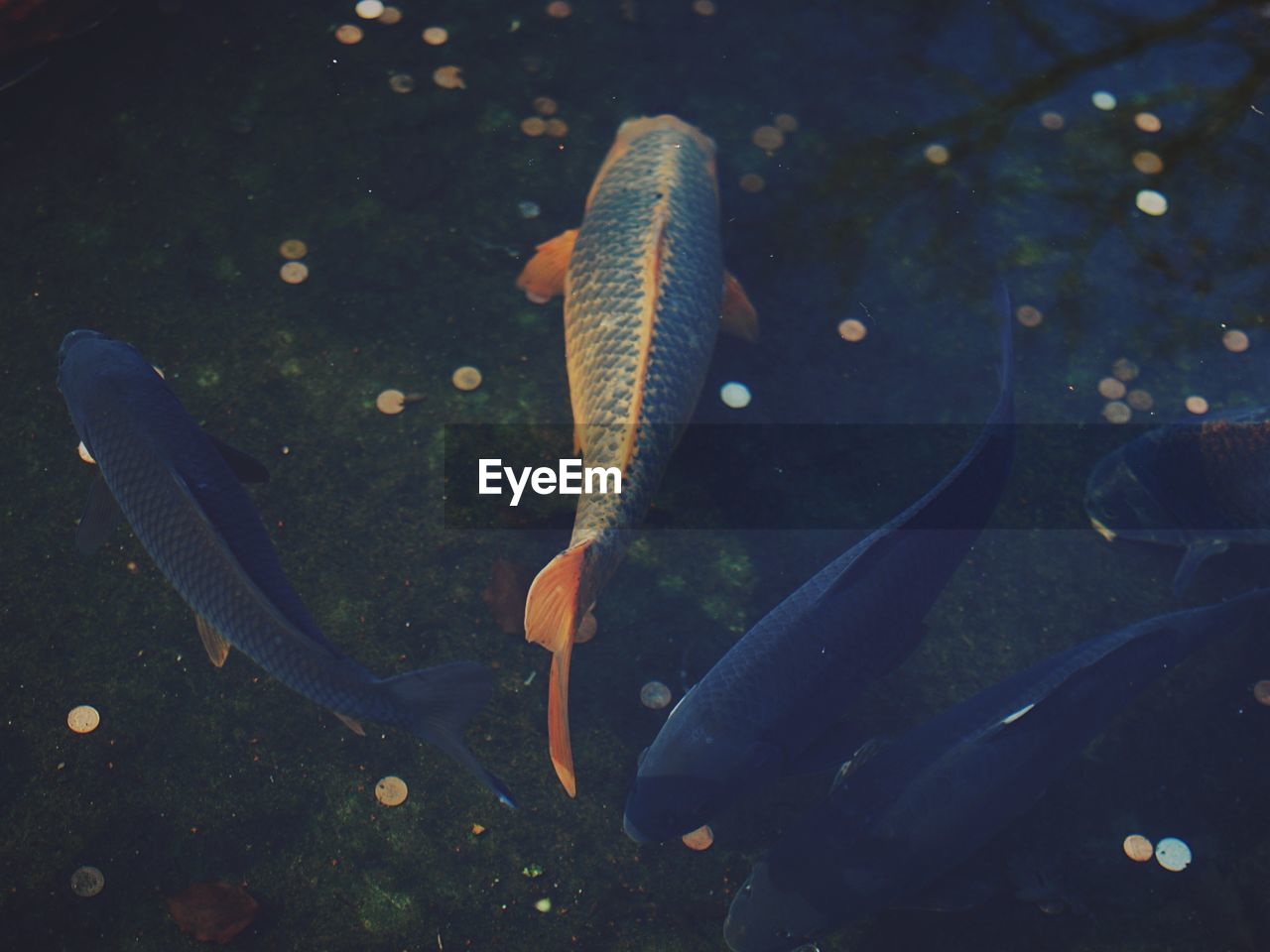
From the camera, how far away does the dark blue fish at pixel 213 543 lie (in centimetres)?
309

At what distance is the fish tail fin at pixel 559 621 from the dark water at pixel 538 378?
1.51ft

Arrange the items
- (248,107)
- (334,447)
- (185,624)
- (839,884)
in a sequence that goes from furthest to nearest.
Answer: (248,107) → (334,447) → (185,624) → (839,884)

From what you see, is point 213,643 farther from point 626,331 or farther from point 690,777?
point 626,331

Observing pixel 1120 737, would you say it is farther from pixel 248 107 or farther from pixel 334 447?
pixel 248 107

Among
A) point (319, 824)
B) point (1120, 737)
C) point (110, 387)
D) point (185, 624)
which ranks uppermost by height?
point (110, 387)

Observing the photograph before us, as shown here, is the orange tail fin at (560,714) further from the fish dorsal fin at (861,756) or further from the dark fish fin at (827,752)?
the fish dorsal fin at (861,756)

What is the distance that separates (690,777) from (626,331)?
1.82 metres

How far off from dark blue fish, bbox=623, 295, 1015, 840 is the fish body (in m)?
0.43

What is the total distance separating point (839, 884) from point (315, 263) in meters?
3.82

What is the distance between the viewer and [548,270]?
15.9ft

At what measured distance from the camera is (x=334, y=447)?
177 inches

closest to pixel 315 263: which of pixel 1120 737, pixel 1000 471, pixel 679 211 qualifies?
pixel 679 211

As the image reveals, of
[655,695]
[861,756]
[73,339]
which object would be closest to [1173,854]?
[861,756]

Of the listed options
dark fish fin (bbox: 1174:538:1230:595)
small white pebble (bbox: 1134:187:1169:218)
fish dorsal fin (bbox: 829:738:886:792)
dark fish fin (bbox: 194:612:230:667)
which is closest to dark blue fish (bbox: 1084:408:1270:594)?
dark fish fin (bbox: 1174:538:1230:595)
